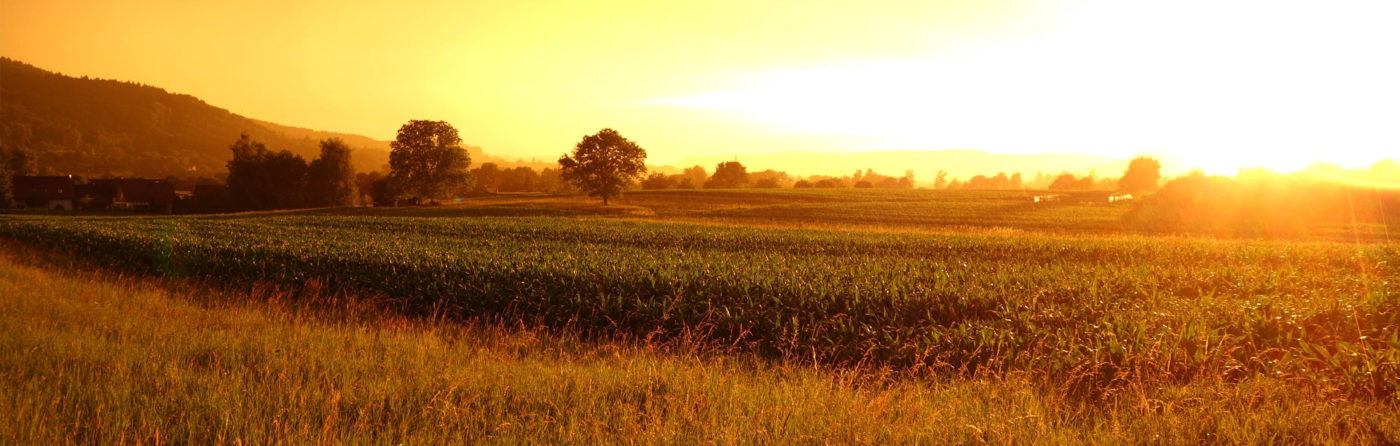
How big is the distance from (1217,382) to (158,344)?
10643 millimetres

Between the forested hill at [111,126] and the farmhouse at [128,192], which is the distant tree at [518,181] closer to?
the forested hill at [111,126]

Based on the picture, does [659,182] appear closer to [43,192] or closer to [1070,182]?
[43,192]

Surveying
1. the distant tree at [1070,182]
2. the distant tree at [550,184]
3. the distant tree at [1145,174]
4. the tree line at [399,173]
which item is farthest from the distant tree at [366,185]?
the distant tree at [1070,182]

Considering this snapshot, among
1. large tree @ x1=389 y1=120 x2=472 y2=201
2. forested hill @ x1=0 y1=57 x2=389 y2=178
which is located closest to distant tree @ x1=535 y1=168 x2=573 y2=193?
forested hill @ x1=0 y1=57 x2=389 y2=178

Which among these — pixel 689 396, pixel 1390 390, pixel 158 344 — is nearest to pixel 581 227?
pixel 158 344

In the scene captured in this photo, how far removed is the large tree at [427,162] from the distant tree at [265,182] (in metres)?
12.1

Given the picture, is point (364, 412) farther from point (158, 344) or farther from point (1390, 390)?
point (1390, 390)

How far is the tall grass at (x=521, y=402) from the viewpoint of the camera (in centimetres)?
451

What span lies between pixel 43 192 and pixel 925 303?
9933cm

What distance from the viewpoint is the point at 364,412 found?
4789 millimetres

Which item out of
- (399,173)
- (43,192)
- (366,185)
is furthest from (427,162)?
(43,192)

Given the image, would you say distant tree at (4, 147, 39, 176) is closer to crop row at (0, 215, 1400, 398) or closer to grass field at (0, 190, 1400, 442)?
crop row at (0, 215, 1400, 398)

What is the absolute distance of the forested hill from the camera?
4761 inches

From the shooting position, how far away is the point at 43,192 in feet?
232
